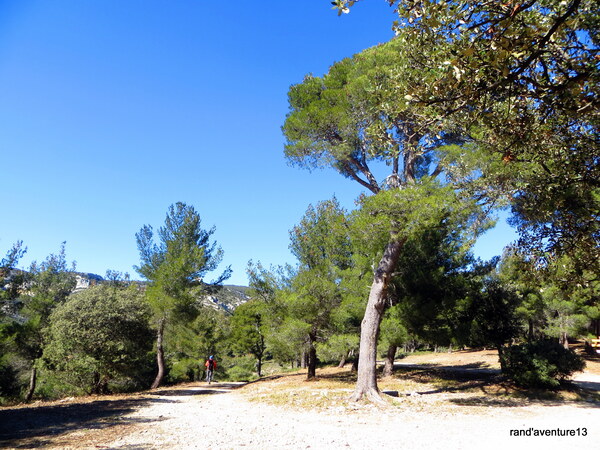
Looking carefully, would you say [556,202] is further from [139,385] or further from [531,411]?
[139,385]

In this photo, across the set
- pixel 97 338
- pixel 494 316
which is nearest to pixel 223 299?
pixel 97 338

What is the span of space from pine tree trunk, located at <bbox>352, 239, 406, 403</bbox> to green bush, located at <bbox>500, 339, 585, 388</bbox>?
5884 mm

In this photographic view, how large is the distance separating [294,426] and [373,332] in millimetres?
4211

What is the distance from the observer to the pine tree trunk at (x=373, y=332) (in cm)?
1034

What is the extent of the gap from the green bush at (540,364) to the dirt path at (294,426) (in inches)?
60.8

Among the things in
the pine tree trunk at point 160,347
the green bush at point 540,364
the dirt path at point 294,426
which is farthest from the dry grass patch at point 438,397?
the pine tree trunk at point 160,347

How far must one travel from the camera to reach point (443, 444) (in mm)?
6008

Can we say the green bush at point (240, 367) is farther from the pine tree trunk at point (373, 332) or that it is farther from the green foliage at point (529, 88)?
the green foliage at point (529, 88)

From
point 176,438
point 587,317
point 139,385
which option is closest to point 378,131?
point 176,438

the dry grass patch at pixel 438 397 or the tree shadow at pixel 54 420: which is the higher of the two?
the tree shadow at pixel 54 420

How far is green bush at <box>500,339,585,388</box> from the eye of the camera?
11.9 meters

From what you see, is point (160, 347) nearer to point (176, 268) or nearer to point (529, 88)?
point (176, 268)

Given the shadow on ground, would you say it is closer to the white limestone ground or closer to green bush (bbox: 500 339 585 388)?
the white limestone ground

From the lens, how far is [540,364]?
11930 millimetres
